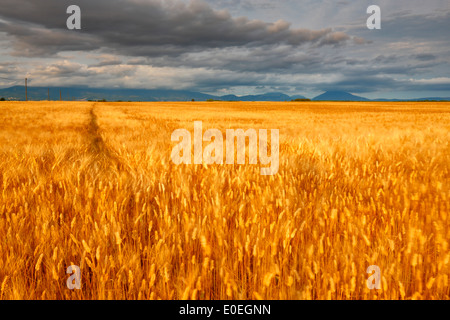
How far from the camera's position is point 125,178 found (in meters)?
3.02

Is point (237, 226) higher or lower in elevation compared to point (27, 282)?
higher

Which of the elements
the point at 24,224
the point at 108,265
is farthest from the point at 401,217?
the point at 24,224

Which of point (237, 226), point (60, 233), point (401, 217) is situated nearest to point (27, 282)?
point (60, 233)

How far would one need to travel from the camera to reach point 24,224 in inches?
76.7

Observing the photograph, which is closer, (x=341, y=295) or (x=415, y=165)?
(x=341, y=295)

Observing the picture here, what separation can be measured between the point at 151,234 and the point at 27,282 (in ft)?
2.24

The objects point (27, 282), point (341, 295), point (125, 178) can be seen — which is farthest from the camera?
point (125, 178)

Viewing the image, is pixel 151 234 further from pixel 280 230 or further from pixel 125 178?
pixel 125 178

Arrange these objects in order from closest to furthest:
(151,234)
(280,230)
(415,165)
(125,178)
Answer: (280,230), (151,234), (125,178), (415,165)
